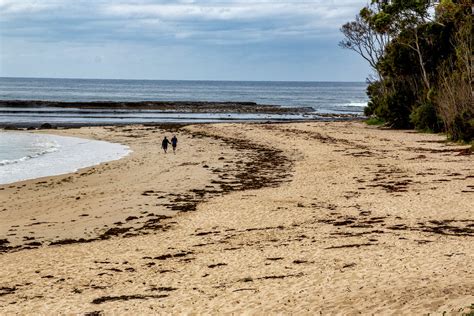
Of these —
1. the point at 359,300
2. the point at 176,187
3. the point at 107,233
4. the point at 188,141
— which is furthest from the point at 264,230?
the point at 188,141

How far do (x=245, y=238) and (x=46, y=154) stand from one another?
23216 millimetres

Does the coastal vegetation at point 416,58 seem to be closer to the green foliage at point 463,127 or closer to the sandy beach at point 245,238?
the green foliage at point 463,127

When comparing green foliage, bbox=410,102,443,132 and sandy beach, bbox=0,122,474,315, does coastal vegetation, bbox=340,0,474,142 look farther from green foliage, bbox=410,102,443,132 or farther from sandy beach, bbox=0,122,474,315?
sandy beach, bbox=0,122,474,315

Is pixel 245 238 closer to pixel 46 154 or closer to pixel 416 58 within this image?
pixel 46 154

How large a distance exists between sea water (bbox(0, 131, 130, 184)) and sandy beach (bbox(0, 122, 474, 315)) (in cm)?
197

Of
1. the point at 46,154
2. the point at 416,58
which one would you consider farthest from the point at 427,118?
the point at 46,154

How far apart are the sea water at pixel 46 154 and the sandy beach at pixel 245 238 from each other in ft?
6.46

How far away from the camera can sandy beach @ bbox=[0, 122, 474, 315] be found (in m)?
10.2

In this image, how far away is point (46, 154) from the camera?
35.1m

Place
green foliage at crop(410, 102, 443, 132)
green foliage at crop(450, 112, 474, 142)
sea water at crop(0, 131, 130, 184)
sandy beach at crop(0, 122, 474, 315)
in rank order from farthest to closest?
1. green foliage at crop(410, 102, 443, 132)
2. green foliage at crop(450, 112, 474, 142)
3. sea water at crop(0, 131, 130, 184)
4. sandy beach at crop(0, 122, 474, 315)

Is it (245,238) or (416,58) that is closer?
(245,238)

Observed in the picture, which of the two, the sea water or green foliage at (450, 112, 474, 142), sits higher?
green foliage at (450, 112, 474, 142)

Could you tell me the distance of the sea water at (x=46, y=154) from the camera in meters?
28.0

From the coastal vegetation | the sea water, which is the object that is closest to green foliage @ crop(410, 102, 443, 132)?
the coastal vegetation
